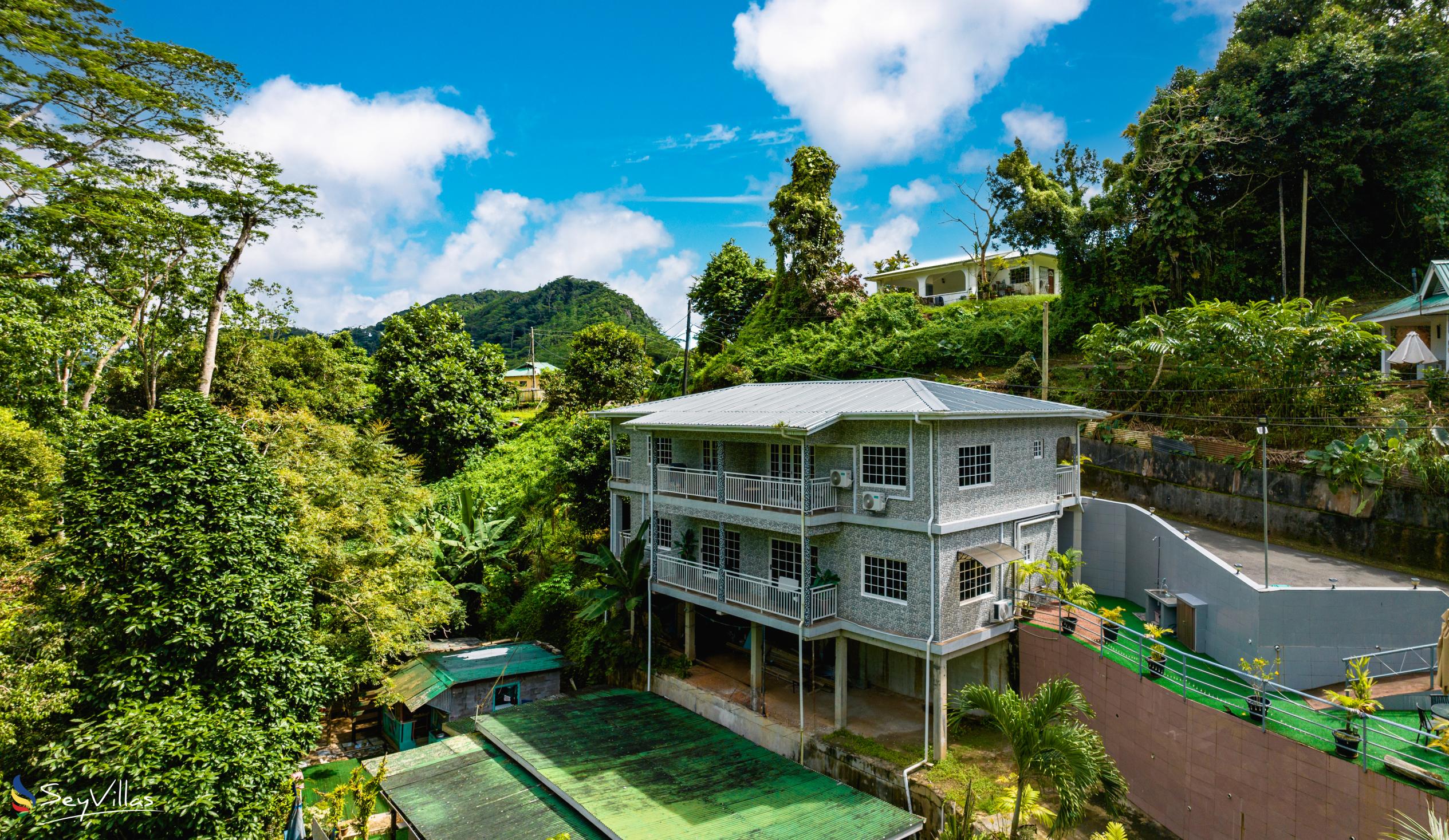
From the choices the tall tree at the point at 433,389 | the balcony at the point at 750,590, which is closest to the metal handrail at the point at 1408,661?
the balcony at the point at 750,590

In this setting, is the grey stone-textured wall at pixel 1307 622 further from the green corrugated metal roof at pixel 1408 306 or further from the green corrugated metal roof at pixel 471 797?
the green corrugated metal roof at pixel 471 797

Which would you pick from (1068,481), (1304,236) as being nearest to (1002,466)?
(1068,481)

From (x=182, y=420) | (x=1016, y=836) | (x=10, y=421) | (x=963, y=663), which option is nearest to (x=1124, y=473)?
(x=963, y=663)

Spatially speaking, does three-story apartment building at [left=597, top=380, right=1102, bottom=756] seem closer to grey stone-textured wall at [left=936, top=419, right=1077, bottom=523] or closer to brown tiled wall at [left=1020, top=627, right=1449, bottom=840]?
grey stone-textured wall at [left=936, top=419, right=1077, bottom=523]

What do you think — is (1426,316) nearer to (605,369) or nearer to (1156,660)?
(1156,660)

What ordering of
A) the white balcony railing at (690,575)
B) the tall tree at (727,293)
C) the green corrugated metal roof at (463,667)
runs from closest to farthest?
the white balcony railing at (690,575) < the green corrugated metal roof at (463,667) < the tall tree at (727,293)

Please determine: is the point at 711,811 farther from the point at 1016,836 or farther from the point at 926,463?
the point at 926,463
